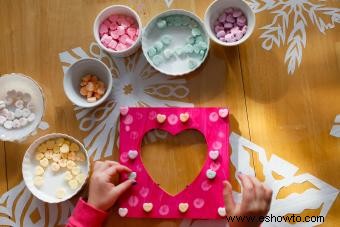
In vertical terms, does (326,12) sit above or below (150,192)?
above

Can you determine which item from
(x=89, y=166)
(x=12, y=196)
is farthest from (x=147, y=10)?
(x=12, y=196)

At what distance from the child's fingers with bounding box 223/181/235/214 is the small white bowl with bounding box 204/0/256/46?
0.96ft

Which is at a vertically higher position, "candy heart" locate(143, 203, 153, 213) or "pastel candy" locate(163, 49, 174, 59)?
"pastel candy" locate(163, 49, 174, 59)

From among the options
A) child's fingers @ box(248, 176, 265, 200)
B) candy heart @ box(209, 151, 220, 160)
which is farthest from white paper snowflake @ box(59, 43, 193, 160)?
child's fingers @ box(248, 176, 265, 200)

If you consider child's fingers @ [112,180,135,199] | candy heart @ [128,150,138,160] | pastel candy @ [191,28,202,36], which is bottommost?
child's fingers @ [112,180,135,199]

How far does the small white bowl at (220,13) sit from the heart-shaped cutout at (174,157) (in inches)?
8.2

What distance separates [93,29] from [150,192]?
0.37 meters

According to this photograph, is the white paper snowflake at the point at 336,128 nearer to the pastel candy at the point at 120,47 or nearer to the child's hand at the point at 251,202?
the child's hand at the point at 251,202

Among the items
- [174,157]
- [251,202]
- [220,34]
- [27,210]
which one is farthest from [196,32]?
[27,210]

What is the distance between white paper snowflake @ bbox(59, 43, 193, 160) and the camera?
0.99 meters

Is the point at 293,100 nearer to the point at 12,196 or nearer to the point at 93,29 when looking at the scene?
the point at 93,29

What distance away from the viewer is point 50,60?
1.03 m

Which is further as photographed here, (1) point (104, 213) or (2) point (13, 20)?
(2) point (13, 20)

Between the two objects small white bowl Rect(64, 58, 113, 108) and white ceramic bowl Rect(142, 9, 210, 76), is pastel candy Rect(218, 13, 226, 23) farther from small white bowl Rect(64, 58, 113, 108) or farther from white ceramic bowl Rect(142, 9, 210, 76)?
small white bowl Rect(64, 58, 113, 108)
